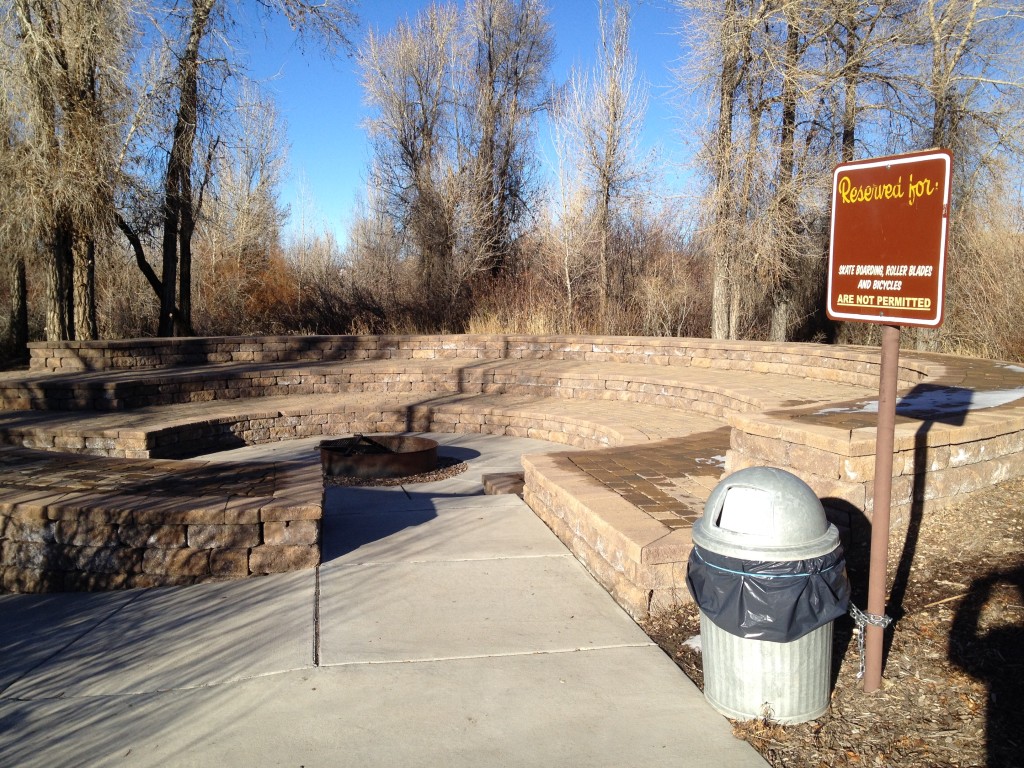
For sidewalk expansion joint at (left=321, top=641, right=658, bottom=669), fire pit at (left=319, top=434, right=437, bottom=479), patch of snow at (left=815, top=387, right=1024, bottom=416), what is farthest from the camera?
fire pit at (left=319, top=434, right=437, bottom=479)

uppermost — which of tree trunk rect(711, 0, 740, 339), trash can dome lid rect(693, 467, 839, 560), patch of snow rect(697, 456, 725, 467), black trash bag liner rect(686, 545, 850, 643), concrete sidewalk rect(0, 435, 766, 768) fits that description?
tree trunk rect(711, 0, 740, 339)

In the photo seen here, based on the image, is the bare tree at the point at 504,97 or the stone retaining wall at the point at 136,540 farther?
the bare tree at the point at 504,97

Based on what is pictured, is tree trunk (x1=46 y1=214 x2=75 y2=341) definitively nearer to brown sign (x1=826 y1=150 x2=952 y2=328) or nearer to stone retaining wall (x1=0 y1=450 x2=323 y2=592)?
stone retaining wall (x1=0 y1=450 x2=323 y2=592)

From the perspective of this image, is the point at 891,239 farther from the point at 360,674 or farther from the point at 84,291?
the point at 84,291

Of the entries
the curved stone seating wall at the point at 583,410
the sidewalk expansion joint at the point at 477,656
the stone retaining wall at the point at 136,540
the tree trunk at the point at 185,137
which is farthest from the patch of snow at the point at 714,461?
the tree trunk at the point at 185,137

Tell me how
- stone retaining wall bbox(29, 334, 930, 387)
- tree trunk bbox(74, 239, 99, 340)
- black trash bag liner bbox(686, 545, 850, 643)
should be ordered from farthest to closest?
tree trunk bbox(74, 239, 99, 340) < stone retaining wall bbox(29, 334, 930, 387) < black trash bag liner bbox(686, 545, 850, 643)

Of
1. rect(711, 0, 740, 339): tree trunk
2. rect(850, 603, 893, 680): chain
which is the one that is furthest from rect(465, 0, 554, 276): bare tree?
rect(850, 603, 893, 680): chain

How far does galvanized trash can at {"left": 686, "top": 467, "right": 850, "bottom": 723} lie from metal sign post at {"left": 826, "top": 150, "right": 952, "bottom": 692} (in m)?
0.36

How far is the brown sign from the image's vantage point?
9.23 ft

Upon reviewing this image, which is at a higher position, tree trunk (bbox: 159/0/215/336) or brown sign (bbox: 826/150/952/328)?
tree trunk (bbox: 159/0/215/336)

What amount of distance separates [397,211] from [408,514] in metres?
19.5

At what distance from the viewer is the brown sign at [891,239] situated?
2.81 m

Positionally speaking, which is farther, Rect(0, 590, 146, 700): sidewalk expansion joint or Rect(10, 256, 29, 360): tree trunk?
Rect(10, 256, 29, 360): tree trunk

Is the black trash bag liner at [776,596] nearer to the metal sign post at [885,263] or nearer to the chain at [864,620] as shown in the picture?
the chain at [864,620]
